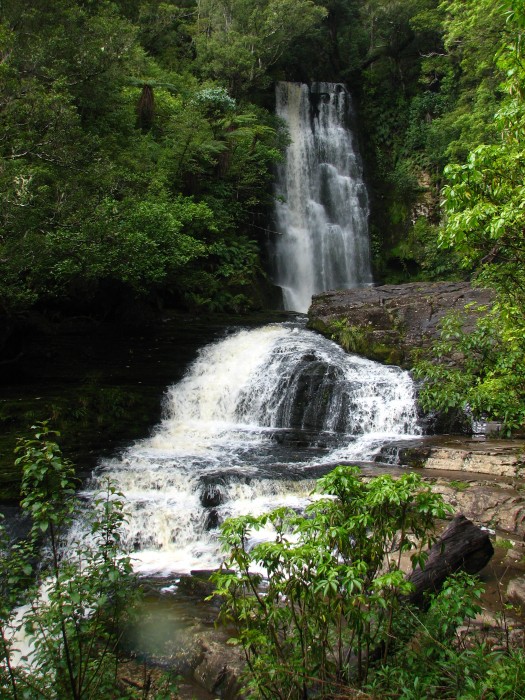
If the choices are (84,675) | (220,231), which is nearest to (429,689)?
(84,675)

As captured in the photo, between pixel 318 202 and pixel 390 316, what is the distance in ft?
36.3

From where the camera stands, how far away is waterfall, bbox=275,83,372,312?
72.9ft

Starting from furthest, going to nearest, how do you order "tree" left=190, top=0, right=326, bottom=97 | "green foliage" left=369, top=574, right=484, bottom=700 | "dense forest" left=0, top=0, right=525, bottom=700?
"tree" left=190, top=0, right=326, bottom=97 → "dense forest" left=0, top=0, right=525, bottom=700 → "green foliage" left=369, top=574, right=484, bottom=700

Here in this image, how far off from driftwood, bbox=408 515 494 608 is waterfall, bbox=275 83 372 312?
53.7ft

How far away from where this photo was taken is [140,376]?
511 inches

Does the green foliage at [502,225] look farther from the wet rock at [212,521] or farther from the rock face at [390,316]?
the rock face at [390,316]

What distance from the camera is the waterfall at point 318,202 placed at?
875 inches

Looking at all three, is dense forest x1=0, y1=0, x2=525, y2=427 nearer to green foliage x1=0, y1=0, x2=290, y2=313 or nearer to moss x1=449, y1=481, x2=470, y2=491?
green foliage x1=0, y1=0, x2=290, y2=313

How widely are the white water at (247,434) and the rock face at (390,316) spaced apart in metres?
0.54

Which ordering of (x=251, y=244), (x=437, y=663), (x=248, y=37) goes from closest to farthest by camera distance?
(x=437, y=663), (x=251, y=244), (x=248, y=37)

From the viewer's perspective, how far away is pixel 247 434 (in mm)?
11281

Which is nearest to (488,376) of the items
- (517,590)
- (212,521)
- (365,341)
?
(517,590)

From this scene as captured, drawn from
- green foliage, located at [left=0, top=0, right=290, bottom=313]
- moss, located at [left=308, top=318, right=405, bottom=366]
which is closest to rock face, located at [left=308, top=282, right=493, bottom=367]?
moss, located at [left=308, top=318, right=405, bottom=366]

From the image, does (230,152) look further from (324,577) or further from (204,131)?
(324,577)
